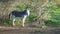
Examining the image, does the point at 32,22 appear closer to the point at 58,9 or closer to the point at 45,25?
the point at 45,25

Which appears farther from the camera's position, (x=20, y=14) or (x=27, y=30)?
(x=20, y=14)

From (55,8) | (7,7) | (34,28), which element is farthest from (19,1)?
(55,8)

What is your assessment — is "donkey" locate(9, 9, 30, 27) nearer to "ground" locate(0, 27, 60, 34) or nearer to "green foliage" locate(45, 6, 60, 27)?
"ground" locate(0, 27, 60, 34)

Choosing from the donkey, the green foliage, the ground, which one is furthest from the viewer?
Result: the green foliage

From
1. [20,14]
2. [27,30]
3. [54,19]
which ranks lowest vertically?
[27,30]

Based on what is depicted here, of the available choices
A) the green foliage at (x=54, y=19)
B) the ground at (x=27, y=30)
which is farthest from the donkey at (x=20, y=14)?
the green foliage at (x=54, y=19)

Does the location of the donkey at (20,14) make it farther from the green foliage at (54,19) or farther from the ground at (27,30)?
the green foliage at (54,19)

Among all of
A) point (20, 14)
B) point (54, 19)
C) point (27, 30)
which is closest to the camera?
point (27, 30)

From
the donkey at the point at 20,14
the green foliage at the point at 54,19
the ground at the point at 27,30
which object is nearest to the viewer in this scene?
the ground at the point at 27,30

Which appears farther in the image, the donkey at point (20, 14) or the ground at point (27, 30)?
the donkey at point (20, 14)

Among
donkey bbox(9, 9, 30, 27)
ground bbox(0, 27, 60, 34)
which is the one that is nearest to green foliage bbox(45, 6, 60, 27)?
ground bbox(0, 27, 60, 34)

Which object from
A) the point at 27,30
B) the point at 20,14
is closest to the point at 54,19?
the point at 20,14

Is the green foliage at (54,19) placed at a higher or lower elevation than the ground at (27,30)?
higher

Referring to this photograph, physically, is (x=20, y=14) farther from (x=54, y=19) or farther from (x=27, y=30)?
(x=54, y=19)
